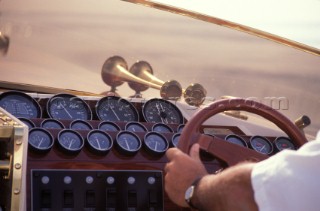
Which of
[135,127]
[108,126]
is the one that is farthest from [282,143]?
[108,126]

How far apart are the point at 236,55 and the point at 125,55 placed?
562 mm

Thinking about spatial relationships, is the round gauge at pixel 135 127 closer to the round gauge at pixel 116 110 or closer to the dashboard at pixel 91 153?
the dashboard at pixel 91 153

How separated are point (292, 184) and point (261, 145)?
1190 millimetres

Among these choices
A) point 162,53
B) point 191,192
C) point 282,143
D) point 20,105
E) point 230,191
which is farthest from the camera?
point 162,53

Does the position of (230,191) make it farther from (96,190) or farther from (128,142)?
(128,142)

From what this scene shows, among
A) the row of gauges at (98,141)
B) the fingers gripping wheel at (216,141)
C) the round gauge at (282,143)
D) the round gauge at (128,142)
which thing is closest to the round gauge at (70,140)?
the row of gauges at (98,141)

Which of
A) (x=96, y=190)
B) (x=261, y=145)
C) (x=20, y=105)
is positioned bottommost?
(x=96, y=190)

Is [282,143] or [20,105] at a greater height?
[20,105]

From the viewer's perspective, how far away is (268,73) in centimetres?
297

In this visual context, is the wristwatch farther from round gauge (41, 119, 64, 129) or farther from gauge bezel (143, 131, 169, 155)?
round gauge (41, 119, 64, 129)

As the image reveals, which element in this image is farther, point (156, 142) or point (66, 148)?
point (156, 142)

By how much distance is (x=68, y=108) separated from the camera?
2121 millimetres

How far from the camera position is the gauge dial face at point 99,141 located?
184cm

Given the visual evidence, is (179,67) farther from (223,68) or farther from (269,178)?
(269,178)
